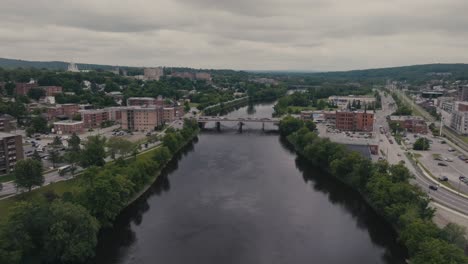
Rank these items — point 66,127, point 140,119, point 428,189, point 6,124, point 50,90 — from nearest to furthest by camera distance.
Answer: point 428,189, point 6,124, point 66,127, point 140,119, point 50,90

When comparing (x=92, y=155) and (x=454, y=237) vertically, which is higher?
(x=92, y=155)

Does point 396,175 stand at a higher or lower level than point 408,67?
lower

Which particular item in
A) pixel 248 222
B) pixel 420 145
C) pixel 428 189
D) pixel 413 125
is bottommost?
pixel 248 222

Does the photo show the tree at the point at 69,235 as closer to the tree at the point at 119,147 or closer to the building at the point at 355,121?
the tree at the point at 119,147

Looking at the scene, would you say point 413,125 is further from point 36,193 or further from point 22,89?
point 22,89

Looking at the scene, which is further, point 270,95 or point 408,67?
point 408,67

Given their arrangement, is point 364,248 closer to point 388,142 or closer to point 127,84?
point 388,142

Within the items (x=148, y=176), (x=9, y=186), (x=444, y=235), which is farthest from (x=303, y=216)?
(x=9, y=186)

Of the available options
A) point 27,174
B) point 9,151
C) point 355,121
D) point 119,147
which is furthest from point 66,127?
point 355,121
